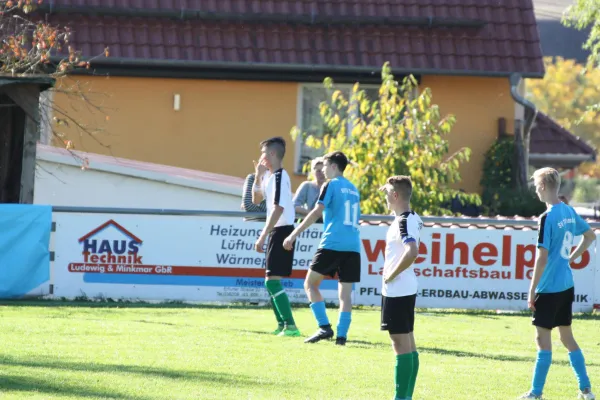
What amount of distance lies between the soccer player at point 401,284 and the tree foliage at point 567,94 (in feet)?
218

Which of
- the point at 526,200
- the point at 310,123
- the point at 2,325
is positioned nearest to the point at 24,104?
the point at 2,325

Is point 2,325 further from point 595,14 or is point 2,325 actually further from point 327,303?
point 595,14

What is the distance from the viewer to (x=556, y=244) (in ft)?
28.1

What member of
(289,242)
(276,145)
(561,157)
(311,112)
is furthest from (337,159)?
(561,157)

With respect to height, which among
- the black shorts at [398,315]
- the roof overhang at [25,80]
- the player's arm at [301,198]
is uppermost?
the roof overhang at [25,80]

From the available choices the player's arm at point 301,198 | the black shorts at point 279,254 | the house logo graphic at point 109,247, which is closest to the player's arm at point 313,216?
the black shorts at point 279,254

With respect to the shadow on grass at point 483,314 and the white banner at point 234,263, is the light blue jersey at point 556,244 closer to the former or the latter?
the shadow on grass at point 483,314

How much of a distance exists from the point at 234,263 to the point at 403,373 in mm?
8350

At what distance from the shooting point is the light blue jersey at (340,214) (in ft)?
36.9

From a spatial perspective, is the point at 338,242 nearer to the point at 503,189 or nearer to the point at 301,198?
the point at 301,198

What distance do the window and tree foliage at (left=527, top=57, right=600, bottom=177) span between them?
51.1 metres

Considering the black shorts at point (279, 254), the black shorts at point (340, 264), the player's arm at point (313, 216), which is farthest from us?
the black shorts at point (279, 254)

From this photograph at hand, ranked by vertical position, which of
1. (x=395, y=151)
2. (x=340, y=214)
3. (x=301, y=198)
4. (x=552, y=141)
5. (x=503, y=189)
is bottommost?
(x=340, y=214)

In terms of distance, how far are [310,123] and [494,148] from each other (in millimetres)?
3824
